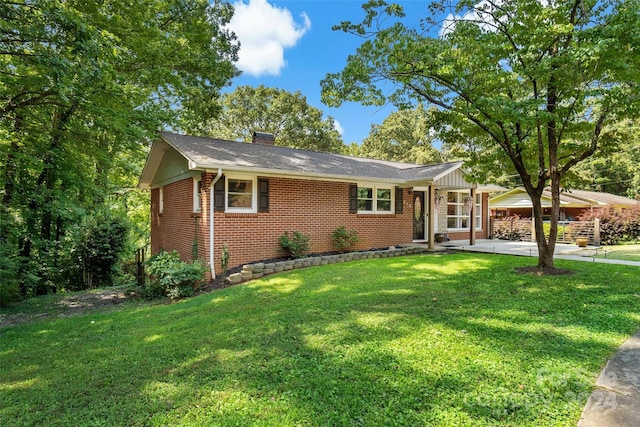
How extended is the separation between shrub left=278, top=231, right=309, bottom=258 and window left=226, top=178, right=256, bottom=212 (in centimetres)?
130

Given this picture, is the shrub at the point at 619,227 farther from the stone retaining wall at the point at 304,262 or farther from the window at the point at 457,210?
the stone retaining wall at the point at 304,262

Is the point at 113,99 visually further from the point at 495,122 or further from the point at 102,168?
the point at 495,122

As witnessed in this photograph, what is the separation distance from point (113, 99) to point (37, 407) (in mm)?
7588

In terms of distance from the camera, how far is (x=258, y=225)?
9.94 m

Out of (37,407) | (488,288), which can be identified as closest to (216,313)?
(37,407)

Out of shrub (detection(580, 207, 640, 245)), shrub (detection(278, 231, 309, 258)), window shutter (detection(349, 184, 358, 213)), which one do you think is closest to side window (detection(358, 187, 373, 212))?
window shutter (detection(349, 184, 358, 213))

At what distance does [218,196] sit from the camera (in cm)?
924

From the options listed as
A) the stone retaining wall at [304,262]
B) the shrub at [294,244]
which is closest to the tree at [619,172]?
the stone retaining wall at [304,262]

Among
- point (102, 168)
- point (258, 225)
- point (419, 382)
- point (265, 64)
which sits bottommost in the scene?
point (419, 382)

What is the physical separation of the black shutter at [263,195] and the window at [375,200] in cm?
363

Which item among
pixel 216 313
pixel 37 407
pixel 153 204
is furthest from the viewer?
pixel 153 204

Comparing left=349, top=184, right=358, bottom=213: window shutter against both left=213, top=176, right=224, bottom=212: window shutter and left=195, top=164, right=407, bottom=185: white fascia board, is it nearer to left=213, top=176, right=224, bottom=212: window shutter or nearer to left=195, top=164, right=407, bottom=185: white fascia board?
left=195, top=164, right=407, bottom=185: white fascia board

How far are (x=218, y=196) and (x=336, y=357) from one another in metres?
6.61

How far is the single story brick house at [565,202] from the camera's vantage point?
825 inches
